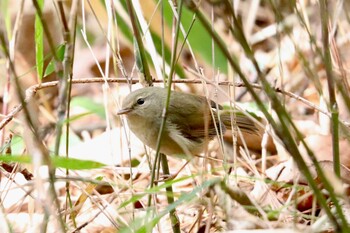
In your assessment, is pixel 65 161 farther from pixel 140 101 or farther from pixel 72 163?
pixel 140 101

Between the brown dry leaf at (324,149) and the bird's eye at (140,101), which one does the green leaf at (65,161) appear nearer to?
the bird's eye at (140,101)

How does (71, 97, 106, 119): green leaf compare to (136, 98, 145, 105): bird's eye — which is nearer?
(136, 98, 145, 105): bird's eye

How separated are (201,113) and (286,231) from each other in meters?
1.75

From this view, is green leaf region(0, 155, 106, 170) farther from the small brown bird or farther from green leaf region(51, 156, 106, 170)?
the small brown bird

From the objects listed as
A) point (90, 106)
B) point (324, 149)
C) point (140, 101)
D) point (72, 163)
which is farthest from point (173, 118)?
point (72, 163)

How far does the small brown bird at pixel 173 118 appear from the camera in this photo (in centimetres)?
320

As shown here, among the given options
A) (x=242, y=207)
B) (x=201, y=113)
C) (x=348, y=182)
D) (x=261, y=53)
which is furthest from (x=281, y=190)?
(x=261, y=53)

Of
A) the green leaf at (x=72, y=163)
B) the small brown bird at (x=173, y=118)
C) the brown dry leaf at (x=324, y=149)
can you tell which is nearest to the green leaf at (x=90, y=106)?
the small brown bird at (x=173, y=118)

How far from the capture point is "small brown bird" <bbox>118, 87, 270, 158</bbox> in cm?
320

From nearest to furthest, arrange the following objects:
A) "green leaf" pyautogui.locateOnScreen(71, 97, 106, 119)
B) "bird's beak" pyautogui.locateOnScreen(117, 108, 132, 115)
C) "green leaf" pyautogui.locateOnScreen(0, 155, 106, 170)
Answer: "green leaf" pyautogui.locateOnScreen(0, 155, 106, 170) < "bird's beak" pyautogui.locateOnScreen(117, 108, 132, 115) < "green leaf" pyautogui.locateOnScreen(71, 97, 106, 119)

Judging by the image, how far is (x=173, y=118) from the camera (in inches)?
133

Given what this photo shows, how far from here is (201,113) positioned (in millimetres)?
3348

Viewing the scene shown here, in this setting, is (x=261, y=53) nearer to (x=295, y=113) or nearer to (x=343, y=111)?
(x=295, y=113)

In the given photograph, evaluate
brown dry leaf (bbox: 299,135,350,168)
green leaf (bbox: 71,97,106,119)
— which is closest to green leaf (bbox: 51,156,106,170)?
brown dry leaf (bbox: 299,135,350,168)
